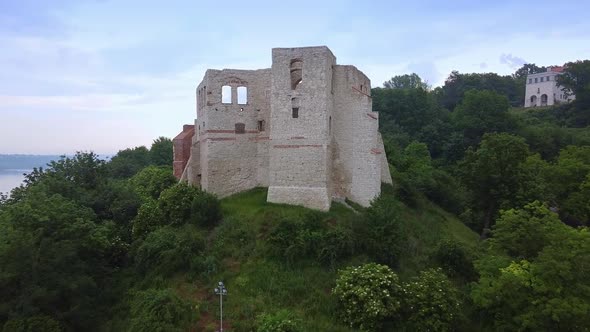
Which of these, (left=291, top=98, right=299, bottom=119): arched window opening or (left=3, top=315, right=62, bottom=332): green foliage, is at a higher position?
(left=291, top=98, right=299, bottom=119): arched window opening

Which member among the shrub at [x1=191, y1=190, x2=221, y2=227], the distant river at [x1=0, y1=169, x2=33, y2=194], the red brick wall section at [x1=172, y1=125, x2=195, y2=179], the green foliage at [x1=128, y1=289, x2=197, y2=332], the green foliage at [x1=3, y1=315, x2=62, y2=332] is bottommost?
the distant river at [x1=0, y1=169, x2=33, y2=194]

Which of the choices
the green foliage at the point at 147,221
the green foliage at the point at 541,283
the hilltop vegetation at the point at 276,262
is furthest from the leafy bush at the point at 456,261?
the green foliage at the point at 147,221

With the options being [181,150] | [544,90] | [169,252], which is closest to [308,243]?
[169,252]

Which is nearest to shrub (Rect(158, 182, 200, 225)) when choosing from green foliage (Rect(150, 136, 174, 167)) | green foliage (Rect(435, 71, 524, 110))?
green foliage (Rect(150, 136, 174, 167))

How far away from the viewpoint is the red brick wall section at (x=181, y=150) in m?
38.6

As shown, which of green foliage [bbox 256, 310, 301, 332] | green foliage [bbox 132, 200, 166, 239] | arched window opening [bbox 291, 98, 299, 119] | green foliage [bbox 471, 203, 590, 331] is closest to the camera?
green foliage [bbox 471, 203, 590, 331]

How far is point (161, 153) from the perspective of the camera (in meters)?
79.1

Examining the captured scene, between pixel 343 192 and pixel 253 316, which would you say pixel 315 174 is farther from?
pixel 253 316

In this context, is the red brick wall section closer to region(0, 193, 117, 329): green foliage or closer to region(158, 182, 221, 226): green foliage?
region(158, 182, 221, 226): green foliage

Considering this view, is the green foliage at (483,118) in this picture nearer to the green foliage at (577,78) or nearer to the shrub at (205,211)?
the green foliage at (577,78)

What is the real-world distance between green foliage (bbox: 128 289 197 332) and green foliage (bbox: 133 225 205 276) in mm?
2369

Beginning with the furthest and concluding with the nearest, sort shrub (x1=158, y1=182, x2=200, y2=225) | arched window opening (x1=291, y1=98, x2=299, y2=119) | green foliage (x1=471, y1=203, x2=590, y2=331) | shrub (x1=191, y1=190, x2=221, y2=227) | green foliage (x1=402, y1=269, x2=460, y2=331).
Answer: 1. shrub (x1=158, y1=182, x2=200, y2=225)
2. arched window opening (x1=291, y1=98, x2=299, y2=119)
3. shrub (x1=191, y1=190, x2=221, y2=227)
4. green foliage (x1=402, y1=269, x2=460, y2=331)
5. green foliage (x1=471, y1=203, x2=590, y2=331)

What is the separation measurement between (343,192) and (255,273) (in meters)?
9.30

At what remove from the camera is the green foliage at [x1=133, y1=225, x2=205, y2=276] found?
26.1 m
